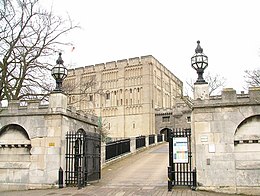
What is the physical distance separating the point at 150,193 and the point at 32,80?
12607mm

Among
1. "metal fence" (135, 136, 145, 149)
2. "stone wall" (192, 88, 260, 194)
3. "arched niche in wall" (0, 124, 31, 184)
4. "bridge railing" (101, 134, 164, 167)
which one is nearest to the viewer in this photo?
"stone wall" (192, 88, 260, 194)

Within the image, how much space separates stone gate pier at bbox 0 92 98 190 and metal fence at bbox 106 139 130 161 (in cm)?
791

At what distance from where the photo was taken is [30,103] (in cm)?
1398

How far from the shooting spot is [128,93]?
233ft

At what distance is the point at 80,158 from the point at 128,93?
57.8 metres

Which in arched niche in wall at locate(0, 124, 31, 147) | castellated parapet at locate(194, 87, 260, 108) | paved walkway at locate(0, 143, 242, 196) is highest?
castellated parapet at locate(194, 87, 260, 108)

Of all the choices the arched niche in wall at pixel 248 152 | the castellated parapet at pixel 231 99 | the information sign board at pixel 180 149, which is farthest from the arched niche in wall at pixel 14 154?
the arched niche in wall at pixel 248 152

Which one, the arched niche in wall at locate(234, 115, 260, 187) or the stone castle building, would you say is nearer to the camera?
the arched niche in wall at locate(234, 115, 260, 187)

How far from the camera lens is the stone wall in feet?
38.3

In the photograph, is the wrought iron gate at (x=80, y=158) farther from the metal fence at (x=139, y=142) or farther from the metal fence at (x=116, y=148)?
the metal fence at (x=139, y=142)

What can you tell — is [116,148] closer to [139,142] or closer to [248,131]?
[139,142]

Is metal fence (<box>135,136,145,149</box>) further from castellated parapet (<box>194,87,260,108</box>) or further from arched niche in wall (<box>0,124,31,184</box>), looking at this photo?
castellated parapet (<box>194,87,260,108</box>)

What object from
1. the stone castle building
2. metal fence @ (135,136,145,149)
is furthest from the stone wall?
the stone castle building

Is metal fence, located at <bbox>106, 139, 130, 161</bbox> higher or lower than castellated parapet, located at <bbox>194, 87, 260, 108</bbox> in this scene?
lower
